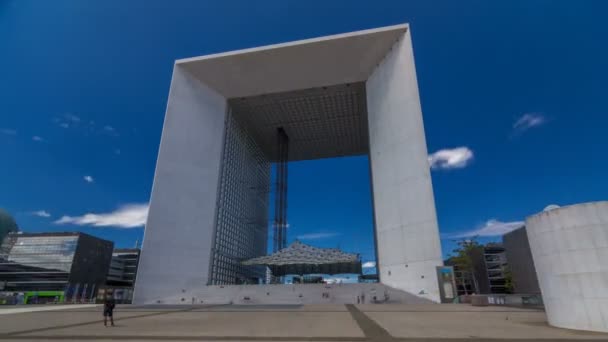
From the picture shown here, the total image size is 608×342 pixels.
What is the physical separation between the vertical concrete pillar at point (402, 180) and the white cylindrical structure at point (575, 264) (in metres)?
19.3

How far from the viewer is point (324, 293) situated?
30875 millimetres

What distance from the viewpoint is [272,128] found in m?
54.5

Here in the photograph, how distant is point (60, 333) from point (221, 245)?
3364cm

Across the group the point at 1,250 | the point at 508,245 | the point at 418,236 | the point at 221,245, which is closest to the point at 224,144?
the point at 221,245

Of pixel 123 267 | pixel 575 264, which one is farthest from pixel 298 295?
pixel 123 267

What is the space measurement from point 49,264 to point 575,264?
95726 millimetres

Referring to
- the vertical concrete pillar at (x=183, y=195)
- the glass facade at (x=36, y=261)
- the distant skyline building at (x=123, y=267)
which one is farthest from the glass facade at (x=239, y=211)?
the distant skyline building at (x=123, y=267)

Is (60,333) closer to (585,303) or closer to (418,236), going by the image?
(585,303)

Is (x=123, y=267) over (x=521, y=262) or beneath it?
over

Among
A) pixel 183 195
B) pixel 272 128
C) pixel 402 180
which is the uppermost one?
pixel 272 128

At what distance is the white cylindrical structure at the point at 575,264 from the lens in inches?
400

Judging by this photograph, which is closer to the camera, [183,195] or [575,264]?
[575,264]

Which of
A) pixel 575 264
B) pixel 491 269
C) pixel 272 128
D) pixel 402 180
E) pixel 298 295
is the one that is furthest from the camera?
pixel 491 269

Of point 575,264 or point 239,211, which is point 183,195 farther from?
point 575,264
